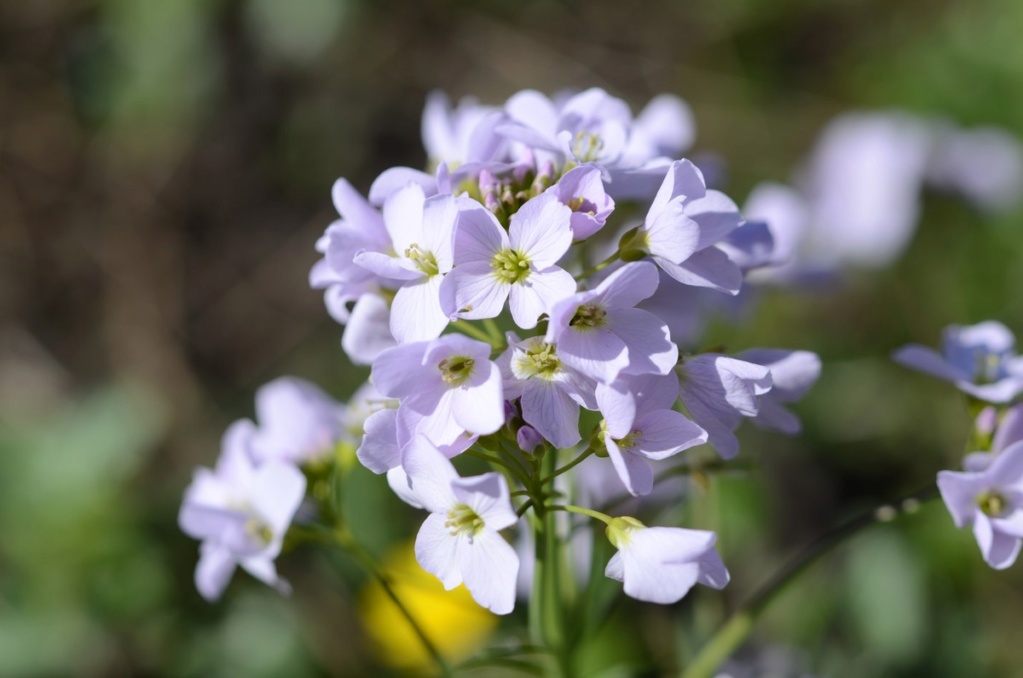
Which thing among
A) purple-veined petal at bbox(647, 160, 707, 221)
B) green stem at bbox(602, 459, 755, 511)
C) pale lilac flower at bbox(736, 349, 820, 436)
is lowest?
green stem at bbox(602, 459, 755, 511)

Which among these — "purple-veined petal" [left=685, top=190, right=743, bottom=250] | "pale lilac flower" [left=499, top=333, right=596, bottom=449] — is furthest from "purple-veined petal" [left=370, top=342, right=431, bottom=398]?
"purple-veined petal" [left=685, top=190, right=743, bottom=250]

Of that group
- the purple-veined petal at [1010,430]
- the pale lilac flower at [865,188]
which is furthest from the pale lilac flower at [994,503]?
the pale lilac flower at [865,188]

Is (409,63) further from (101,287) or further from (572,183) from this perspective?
(572,183)

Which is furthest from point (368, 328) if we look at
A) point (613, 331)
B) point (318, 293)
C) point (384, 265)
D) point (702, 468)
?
point (318, 293)

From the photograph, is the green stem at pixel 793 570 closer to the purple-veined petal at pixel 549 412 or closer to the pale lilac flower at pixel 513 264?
the purple-veined petal at pixel 549 412

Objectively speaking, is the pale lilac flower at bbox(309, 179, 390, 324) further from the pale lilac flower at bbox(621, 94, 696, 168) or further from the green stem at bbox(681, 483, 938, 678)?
the green stem at bbox(681, 483, 938, 678)

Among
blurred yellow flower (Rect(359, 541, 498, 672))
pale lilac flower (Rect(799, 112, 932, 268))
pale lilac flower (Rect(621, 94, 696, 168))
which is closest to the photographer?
pale lilac flower (Rect(621, 94, 696, 168))
